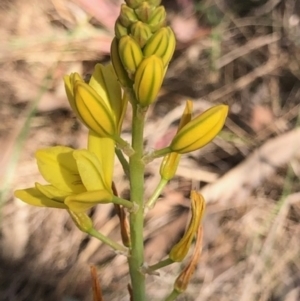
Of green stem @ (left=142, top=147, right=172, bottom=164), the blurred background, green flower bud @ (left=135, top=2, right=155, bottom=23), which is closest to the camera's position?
green flower bud @ (left=135, top=2, right=155, bottom=23)

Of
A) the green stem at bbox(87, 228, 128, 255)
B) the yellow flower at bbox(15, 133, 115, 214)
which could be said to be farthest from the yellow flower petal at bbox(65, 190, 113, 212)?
the green stem at bbox(87, 228, 128, 255)

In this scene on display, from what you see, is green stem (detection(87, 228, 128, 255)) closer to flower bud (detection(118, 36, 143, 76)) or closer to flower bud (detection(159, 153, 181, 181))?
flower bud (detection(159, 153, 181, 181))

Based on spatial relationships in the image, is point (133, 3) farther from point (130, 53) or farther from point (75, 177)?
point (75, 177)

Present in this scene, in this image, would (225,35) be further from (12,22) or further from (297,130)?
(12,22)

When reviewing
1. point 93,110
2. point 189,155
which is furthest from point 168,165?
point 189,155

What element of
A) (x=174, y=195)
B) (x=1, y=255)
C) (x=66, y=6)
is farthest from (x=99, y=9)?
(x=1, y=255)

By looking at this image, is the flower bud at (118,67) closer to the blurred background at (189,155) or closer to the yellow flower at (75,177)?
the yellow flower at (75,177)
